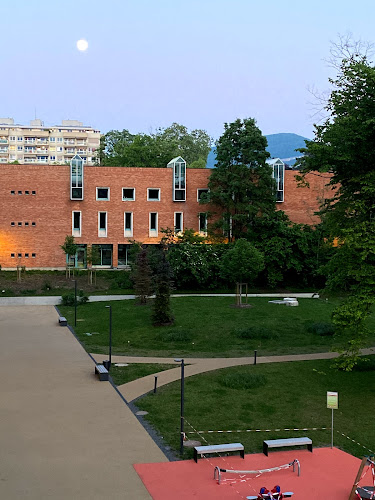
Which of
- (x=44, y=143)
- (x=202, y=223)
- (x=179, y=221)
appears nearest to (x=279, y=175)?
(x=202, y=223)

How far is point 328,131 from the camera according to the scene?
20938mm

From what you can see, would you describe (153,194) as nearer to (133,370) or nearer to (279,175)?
(279,175)

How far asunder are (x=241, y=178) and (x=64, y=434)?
3976cm

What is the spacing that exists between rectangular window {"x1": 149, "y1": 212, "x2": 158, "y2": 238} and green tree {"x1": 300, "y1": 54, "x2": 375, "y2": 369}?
3502 cm

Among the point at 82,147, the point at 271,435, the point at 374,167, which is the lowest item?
the point at 271,435

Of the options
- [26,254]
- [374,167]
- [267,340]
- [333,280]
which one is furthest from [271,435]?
[26,254]

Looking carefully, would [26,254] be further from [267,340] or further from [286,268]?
[267,340]

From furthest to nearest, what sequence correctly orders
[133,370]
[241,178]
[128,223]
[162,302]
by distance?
[128,223] < [241,178] < [162,302] < [133,370]

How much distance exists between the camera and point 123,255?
5581cm

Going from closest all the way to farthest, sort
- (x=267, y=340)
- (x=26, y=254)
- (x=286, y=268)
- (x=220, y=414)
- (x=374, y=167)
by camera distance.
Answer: (x=220, y=414) < (x=374, y=167) < (x=267, y=340) < (x=286, y=268) < (x=26, y=254)

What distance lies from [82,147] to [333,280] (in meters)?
141

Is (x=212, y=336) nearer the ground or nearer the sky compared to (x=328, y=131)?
nearer the ground

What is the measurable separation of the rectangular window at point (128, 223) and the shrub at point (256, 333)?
87.6 feet

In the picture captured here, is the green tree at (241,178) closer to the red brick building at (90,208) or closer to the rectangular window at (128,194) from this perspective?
the red brick building at (90,208)
